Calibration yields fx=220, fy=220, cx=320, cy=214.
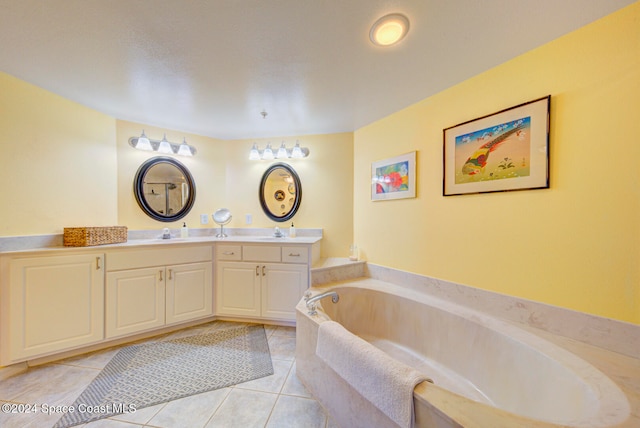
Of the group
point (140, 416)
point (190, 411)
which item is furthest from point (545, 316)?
point (140, 416)

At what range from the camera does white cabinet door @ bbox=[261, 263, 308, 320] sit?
2211mm

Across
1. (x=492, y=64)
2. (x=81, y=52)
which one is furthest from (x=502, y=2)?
(x=81, y=52)

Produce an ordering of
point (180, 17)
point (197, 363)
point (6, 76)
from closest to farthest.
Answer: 1. point (180, 17)
2. point (6, 76)
3. point (197, 363)

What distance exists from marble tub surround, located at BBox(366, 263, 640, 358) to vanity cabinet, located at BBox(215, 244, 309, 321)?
1.13m

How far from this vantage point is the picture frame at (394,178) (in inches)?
75.9

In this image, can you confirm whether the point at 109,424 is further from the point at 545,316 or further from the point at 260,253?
the point at 545,316

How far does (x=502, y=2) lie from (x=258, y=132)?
2.28m

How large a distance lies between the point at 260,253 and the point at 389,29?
2.03m

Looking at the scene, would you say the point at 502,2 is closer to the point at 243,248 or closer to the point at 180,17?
the point at 180,17

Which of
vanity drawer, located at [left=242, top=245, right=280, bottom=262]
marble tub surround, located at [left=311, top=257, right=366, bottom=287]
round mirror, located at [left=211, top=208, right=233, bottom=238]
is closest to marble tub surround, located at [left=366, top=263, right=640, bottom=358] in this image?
marble tub surround, located at [left=311, top=257, right=366, bottom=287]

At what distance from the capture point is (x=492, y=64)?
1.38m

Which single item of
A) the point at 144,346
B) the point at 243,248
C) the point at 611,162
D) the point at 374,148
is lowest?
the point at 144,346

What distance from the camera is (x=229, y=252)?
2.33 meters

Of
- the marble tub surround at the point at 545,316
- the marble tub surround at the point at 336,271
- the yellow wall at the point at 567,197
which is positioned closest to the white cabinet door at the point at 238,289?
the marble tub surround at the point at 336,271
